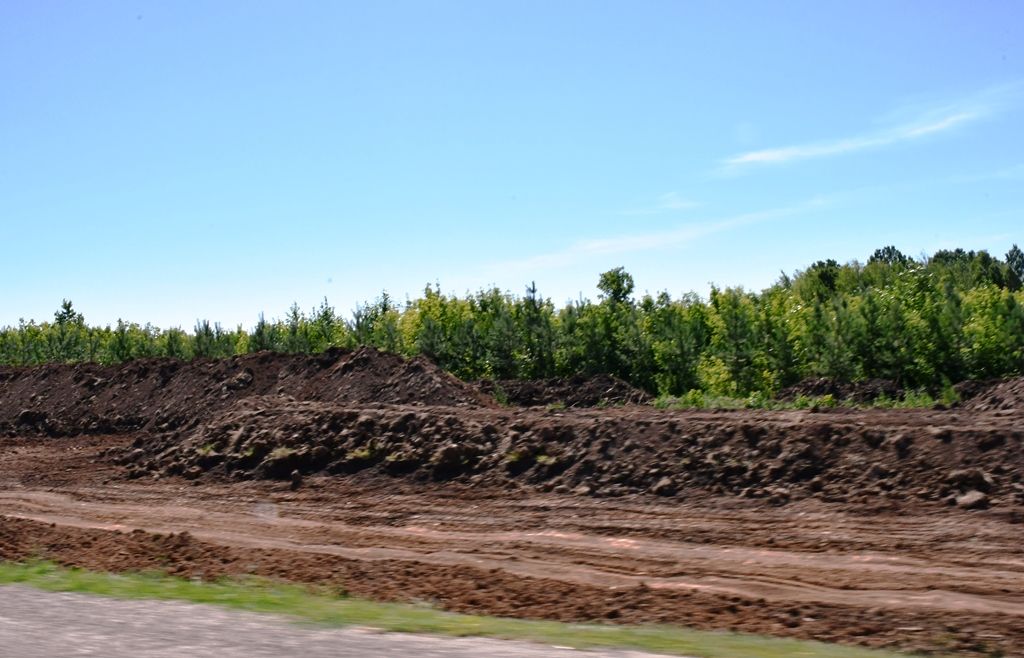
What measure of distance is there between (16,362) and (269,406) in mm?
33259

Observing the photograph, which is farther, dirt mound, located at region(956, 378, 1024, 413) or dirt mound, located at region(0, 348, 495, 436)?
dirt mound, located at region(0, 348, 495, 436)

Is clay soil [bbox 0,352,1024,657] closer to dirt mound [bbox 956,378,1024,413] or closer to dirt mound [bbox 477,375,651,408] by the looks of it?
dirt mound [bbox 956,378,1024,413]

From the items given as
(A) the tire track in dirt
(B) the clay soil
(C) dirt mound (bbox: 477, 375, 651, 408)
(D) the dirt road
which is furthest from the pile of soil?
(C) dirt mound (bbox: 477, 375, 651, 408)

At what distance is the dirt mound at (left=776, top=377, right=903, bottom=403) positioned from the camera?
22531mm

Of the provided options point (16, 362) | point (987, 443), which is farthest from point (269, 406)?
point (16, 362)

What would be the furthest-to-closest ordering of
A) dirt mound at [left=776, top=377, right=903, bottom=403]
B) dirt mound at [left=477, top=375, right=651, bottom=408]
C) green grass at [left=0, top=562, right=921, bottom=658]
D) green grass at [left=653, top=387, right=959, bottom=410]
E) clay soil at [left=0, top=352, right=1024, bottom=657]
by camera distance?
dirt mound at [left=477, top=375, right=651, bottom=408]
dirt mound at [left=776, top=377, right=903, bottom=403]
green grass at [left=653, top=387, right=959, bottom=410]
clay soil at [left=0, top=352, right=1024, bottom=657]
green grass at [left=0, top=562, right=921, bottom=658]

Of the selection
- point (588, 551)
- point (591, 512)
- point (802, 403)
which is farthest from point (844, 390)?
point (588, 551)

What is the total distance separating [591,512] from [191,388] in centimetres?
1744

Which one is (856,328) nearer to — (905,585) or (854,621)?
(905,585)

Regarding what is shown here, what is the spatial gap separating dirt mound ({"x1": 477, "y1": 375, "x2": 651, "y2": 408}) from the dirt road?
927cm

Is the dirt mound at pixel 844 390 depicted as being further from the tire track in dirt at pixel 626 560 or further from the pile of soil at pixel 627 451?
the tire track in dirt at pixel 626 560

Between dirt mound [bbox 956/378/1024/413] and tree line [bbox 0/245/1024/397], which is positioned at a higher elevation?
tree line [bbox 0/245/1024/397]

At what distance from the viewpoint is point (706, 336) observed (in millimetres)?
→ 29188

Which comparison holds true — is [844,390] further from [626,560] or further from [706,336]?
[626,560]
